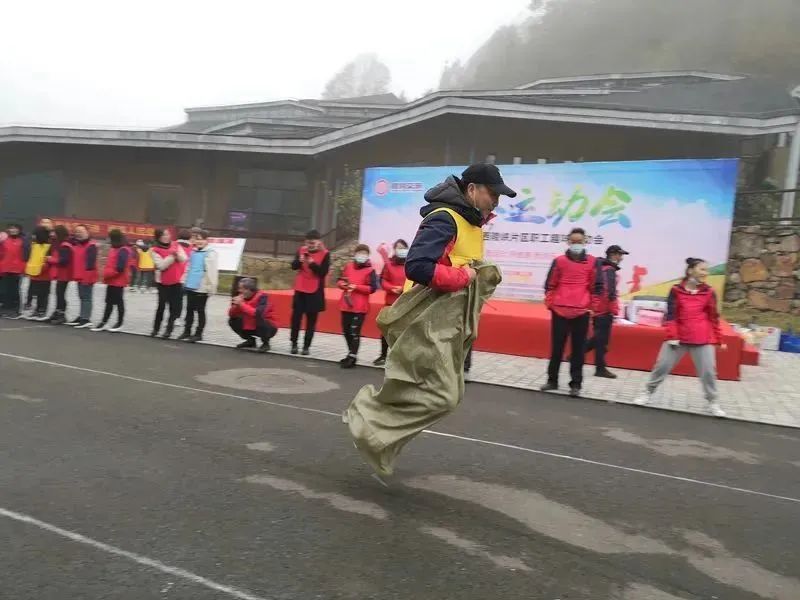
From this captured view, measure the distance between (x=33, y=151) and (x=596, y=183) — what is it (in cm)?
2040

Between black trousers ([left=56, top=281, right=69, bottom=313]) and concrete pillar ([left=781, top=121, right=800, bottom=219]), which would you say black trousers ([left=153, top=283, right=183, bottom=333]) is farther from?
concrete pillar ([left=781, top=121, right=800, bottom=219])

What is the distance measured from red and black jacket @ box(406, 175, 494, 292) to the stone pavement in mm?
4326

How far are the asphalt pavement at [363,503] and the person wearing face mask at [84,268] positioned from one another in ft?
13.9

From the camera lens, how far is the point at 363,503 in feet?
12.4

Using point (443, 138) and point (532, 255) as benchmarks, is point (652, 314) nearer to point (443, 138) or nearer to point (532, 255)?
point (532, 255)

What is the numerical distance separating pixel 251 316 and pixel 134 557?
6447 mm

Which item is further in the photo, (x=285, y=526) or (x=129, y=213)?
(x=129, y=213)

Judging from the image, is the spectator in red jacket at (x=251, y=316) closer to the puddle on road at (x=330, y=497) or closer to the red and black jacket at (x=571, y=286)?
the red and black jacket at (x=571, y=286)

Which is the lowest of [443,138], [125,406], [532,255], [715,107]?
[125,406]

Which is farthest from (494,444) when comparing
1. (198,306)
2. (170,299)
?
(170,299)

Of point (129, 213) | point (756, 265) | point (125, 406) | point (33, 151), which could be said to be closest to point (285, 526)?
point (125, 406)

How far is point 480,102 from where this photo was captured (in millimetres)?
17938

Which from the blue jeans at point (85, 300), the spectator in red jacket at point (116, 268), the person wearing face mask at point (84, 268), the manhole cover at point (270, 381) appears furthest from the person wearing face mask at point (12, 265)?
the manhole cover at point (270, 381)

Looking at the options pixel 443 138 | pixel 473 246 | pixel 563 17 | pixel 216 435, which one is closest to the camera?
pixel 473 246
